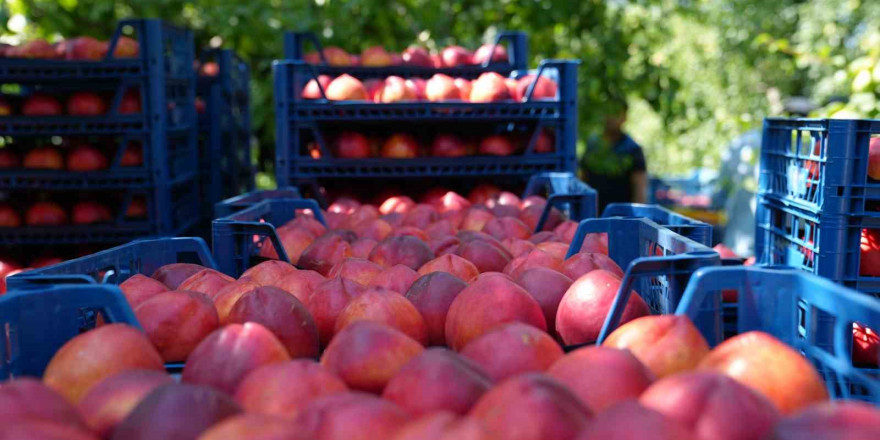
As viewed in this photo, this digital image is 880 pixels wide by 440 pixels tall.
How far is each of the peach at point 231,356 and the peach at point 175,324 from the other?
227 mm

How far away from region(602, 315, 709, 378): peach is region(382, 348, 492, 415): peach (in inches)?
11.8

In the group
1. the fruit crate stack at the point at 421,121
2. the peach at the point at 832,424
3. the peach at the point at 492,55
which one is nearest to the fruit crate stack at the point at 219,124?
the fruit crate stack at the point at 421,121

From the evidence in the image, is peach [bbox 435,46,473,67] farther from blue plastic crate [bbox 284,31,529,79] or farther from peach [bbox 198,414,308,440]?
peach [bbox 198,414,308,440]

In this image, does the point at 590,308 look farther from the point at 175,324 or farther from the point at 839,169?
the point at 839,169

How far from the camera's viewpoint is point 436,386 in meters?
1.13

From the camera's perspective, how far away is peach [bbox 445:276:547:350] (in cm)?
158

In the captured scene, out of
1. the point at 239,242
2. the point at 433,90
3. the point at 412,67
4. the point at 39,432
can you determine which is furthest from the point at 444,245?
the point at 412,67

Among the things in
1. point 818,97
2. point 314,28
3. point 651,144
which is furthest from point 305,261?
point 651,144

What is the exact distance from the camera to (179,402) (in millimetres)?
1036

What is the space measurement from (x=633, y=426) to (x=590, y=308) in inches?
29.5

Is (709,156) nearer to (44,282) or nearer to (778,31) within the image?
(778,31)

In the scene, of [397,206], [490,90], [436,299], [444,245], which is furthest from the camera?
[490,90]

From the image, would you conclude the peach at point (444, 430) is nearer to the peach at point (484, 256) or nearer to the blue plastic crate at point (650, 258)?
the blue plastic crate at point (650, 258)

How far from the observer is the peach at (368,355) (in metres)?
1.29
